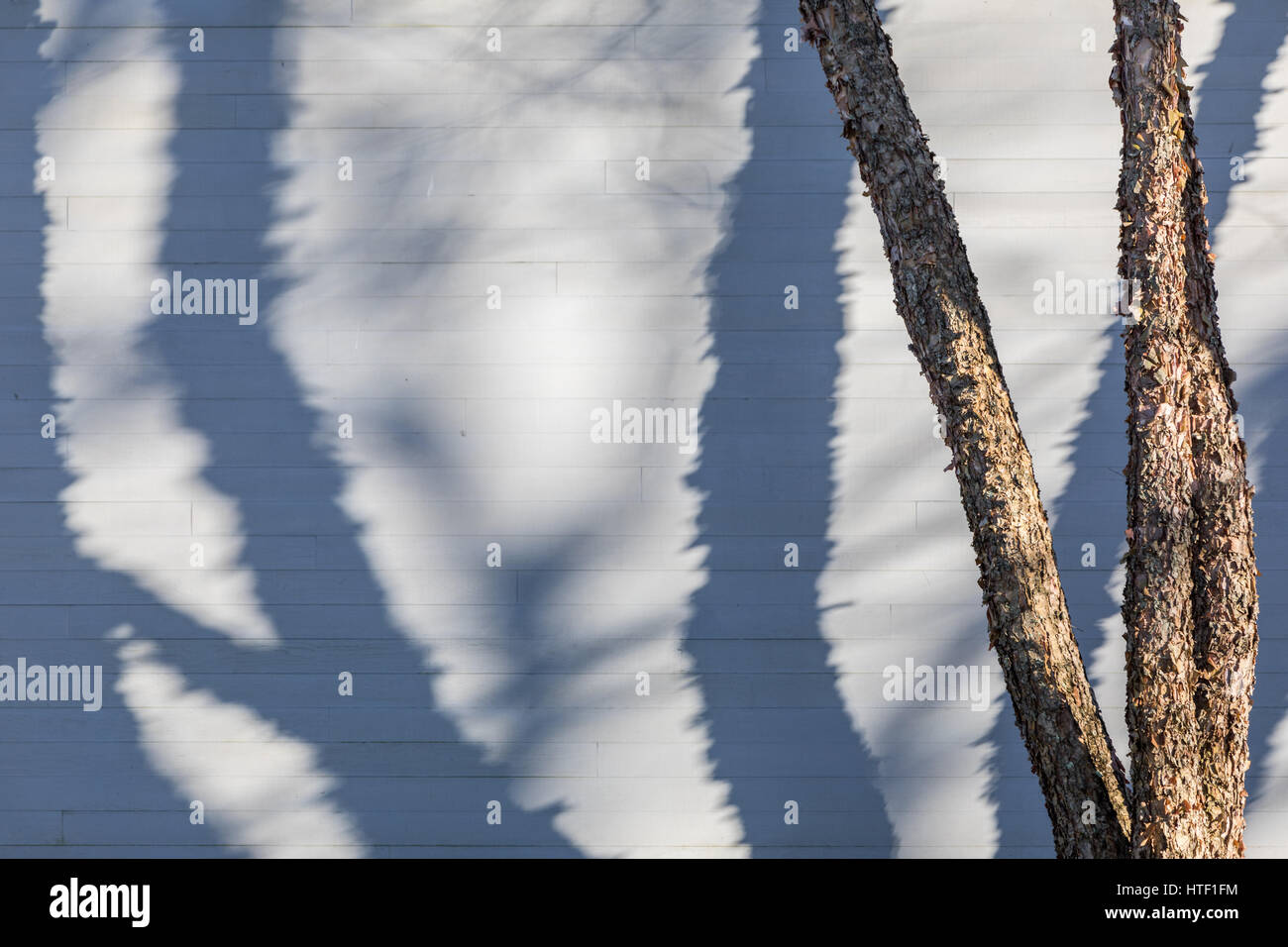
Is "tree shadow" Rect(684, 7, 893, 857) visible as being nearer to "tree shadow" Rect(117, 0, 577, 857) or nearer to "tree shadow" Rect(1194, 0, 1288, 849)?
"tree shadow" Rect(117, 0, 577, 857)

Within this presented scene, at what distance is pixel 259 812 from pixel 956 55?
3.99 m

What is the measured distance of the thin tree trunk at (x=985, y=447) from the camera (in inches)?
77.4

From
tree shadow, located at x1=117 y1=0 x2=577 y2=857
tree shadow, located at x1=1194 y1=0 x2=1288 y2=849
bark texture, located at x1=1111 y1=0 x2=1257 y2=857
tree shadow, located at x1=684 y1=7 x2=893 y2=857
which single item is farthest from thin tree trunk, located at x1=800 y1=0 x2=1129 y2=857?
tree shadow, located at x1=117 y1=0 x2=577 y2=857

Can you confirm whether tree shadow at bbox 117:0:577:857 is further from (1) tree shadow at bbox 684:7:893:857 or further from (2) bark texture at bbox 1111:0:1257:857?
(2) bark texture at bbox 1111:0:1257:857

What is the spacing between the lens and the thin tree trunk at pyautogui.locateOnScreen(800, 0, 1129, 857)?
77.4 inches

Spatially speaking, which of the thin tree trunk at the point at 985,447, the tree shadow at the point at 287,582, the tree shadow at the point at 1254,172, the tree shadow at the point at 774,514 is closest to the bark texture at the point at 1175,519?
the thin tree trunk at the point at 985,447

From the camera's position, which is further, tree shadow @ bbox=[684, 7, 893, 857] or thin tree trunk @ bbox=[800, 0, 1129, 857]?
tree shadow @ bbox=[684, 7, 893, 857]

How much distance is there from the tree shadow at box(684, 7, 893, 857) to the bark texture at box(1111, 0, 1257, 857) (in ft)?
4.70

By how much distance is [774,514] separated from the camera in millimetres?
3352

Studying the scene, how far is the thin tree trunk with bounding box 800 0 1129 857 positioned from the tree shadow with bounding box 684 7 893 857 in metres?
1.27

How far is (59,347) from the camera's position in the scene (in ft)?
11.0

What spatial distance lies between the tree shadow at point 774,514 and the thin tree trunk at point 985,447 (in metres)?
1.27

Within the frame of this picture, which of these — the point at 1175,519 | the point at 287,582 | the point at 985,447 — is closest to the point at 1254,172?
the point at 1175,519

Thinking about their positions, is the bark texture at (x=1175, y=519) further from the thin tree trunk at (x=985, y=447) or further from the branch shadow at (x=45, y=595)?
the branch shadow at (x=45, y=595)
